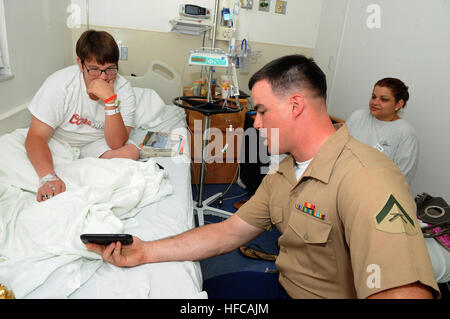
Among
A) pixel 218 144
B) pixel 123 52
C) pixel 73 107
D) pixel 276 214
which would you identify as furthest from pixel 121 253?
pixel 123 52

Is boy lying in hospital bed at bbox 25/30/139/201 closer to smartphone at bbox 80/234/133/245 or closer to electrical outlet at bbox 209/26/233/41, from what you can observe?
smartphone at bbox 80/234/133/245

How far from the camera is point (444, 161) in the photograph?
6.60 ft

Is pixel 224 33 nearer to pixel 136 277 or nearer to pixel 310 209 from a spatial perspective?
pixel 310 209

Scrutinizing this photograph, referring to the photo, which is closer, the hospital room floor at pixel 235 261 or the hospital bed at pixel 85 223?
the hospital bed at pixel 85 223

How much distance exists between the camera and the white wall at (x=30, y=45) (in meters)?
1.65

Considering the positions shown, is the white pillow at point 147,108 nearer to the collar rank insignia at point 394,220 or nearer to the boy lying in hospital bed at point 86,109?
the boy lying in hospital bed at point 86,109

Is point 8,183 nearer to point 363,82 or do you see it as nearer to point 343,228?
point 343,228

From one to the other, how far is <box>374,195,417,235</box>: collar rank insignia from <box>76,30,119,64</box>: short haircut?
1458 mm

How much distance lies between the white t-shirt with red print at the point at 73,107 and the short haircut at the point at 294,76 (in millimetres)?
1093

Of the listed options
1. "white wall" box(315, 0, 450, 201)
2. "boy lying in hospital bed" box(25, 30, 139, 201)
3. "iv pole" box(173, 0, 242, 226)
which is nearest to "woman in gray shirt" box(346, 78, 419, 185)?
"white wall" box(315, 0, 450, 201)

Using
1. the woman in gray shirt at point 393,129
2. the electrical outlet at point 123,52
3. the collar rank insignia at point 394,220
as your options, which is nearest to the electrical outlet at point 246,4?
the electrical outlet at point 123,52

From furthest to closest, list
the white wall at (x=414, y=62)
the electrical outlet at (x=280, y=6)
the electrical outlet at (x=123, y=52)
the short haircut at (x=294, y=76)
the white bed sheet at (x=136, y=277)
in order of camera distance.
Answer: the electrical outlet at (x=280, y=6), the electrical outlet at (x=123, y=52), the white wall at (x=414, y=62), the short haircut at (x=294, y=76), the white bed sheet at (x=136, y=277)
